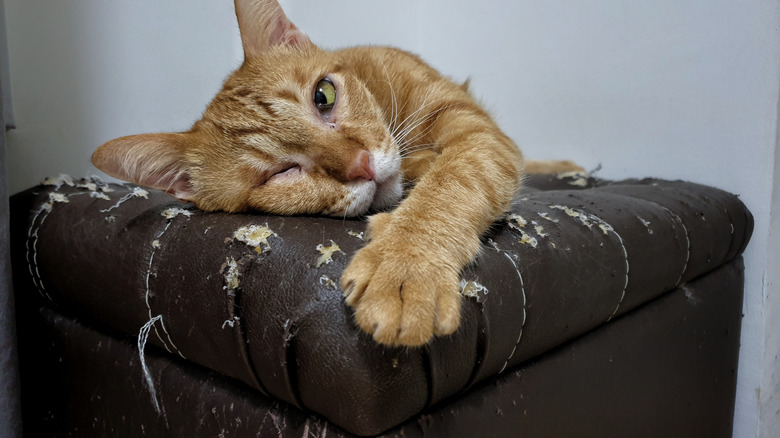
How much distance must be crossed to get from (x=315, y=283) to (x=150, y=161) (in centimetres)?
51

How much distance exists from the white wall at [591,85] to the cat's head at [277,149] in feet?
2.05

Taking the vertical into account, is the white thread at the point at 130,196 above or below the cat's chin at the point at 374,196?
below

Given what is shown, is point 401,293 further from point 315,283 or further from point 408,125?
point 408,125

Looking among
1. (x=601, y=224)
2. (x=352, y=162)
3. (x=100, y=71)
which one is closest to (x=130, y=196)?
(x=352, y=162)

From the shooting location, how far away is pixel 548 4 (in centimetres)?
181

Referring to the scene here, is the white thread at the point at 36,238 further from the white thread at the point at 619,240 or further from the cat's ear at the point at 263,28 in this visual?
the white thread at the point at 619,240

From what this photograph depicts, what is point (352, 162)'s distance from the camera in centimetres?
87

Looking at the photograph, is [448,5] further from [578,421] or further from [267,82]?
[578,421]

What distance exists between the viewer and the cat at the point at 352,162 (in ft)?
2.08

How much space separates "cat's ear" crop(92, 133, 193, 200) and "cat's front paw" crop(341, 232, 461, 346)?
0.50m

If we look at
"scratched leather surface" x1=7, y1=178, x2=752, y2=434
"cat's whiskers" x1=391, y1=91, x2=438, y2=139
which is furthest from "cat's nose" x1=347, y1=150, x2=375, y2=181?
"cat's whiskers" x1=391, y1=91, x2=438, y2=139

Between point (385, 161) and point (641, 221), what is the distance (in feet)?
1.71

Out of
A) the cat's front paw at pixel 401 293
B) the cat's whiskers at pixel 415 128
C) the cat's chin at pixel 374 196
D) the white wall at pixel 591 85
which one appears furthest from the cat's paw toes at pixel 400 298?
the white wall at pixel 591 85

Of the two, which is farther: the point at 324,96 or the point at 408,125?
the point at 408,125
